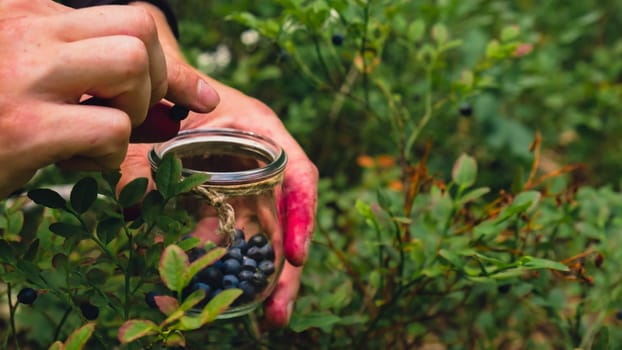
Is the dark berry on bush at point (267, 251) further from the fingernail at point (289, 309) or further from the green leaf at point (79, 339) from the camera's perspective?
the green leaf at point (79, 339)

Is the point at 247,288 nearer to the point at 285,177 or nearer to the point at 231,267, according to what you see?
the point at 231,267

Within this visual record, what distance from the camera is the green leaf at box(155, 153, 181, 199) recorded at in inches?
38.8

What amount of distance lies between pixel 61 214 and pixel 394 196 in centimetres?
72

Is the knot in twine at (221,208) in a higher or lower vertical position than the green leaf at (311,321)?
higher

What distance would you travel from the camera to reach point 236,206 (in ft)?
3.87

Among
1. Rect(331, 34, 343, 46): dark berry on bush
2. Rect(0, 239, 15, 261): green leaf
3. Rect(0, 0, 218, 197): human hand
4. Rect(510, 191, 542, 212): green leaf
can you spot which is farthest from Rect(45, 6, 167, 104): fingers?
Rect(331, 34, 343, 46): dark berry on bush

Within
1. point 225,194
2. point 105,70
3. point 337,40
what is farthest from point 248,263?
point 337,40

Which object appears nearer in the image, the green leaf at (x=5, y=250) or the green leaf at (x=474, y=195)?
the green leaf at (x=5, y=250)

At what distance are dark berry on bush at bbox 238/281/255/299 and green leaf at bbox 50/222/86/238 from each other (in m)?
0.29

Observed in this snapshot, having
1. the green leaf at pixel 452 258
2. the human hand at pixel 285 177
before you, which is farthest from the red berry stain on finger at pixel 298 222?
the green leaf at pixel 452 258

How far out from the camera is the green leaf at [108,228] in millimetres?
1028

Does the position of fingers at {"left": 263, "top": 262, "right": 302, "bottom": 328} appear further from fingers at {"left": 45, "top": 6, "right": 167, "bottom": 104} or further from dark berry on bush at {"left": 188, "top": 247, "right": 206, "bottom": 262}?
fingers at {"left": 45, "top": 6, "right": 167, "bottom": 104}

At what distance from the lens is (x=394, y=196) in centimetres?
163

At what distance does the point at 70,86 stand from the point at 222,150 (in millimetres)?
447
